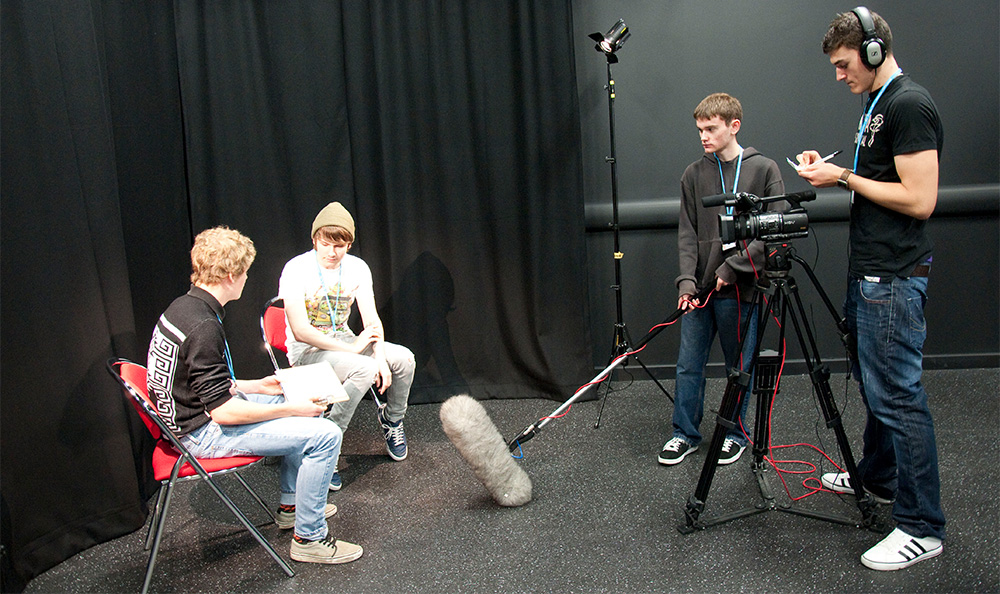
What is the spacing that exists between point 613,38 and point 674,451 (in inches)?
83.7

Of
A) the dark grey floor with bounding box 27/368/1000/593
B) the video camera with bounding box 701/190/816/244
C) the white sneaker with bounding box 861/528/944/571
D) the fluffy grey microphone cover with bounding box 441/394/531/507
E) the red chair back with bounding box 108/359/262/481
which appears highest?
the video camera with bounding box 701/190/816/244

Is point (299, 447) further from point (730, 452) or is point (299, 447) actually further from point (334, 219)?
point (730, 452)

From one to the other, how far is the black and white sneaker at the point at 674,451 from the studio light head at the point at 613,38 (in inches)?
78.5

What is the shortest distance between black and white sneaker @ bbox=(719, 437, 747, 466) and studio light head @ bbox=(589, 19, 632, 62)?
2.03 m

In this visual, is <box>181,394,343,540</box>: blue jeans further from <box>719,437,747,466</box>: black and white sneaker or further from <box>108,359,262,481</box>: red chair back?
<box>719,437,747,466</box>: black and white sneaker

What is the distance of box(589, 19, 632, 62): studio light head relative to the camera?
3504 millimetres

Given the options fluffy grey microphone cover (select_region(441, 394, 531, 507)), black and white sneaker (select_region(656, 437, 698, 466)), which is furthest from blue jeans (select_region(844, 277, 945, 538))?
fluffy grey microphone cover (select_region(441, 394, 531, 507))

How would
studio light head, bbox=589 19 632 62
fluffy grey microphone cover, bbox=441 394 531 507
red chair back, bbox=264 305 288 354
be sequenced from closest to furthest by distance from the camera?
fluffy grey microphone cover, bbox=441 394 531 507
red chair back, bbox=264 305 288 354
studio light head, bbox=589 19 632 62

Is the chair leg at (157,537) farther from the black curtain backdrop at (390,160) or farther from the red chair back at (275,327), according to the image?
the black curtain backdrop at (390,160)

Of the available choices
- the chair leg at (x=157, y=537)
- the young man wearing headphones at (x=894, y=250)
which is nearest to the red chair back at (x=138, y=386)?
the chair leg at (x=157, y=537)

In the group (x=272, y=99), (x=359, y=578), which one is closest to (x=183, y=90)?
(x=272, y=99)

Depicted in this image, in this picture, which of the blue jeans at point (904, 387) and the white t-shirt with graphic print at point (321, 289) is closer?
the blue jeans at point (904, 387)

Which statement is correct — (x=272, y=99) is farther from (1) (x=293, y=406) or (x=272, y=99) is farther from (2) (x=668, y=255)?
(2) (x=668, y=255)

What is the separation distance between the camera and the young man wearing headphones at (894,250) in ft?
6.71
